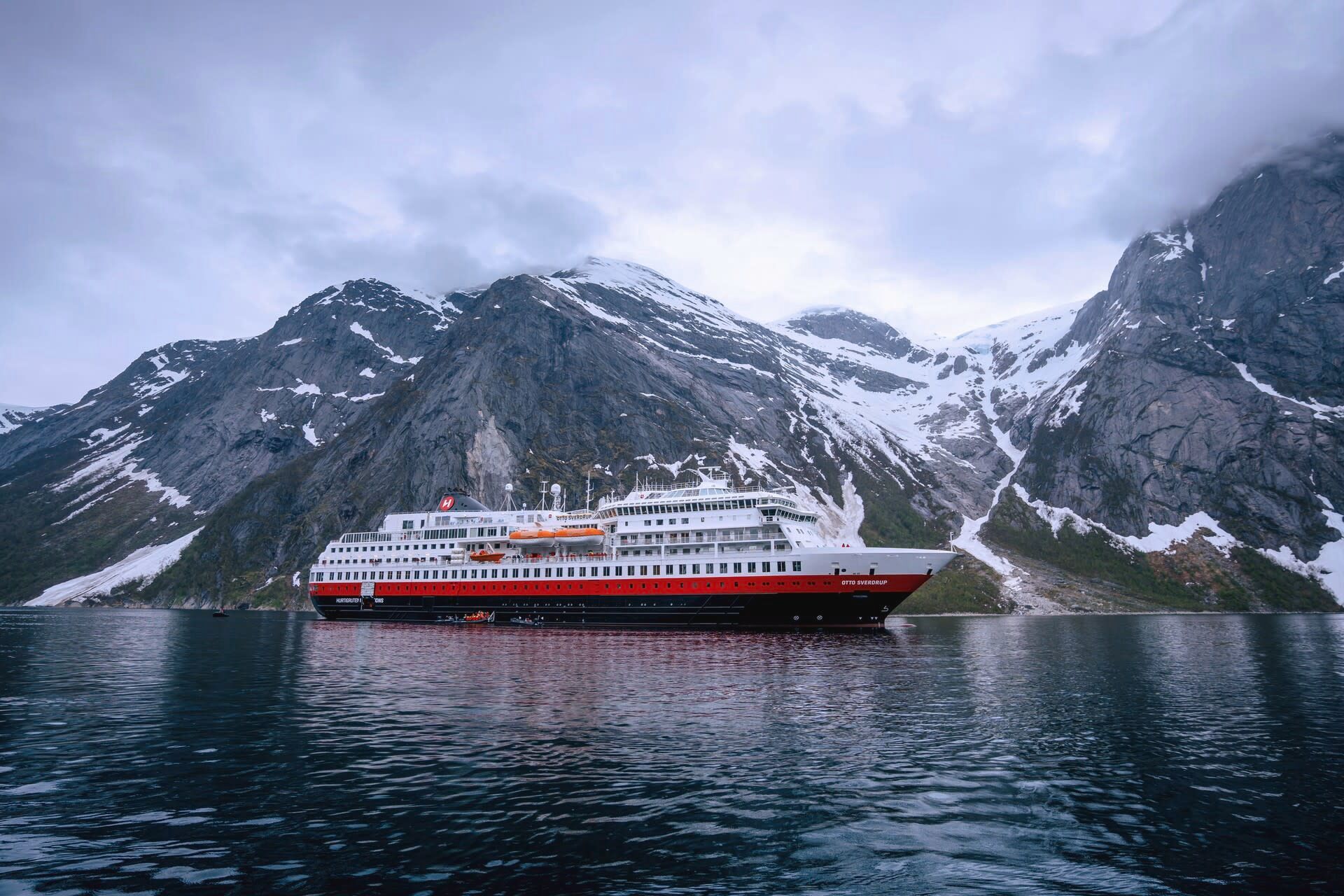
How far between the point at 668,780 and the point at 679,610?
218ft

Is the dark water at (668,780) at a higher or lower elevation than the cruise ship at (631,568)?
lower

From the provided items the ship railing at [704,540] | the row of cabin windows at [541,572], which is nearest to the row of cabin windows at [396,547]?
the row of cabin windows at [541,572]

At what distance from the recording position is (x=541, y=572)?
319ft

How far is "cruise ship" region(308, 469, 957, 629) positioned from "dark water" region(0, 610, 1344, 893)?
110 feet

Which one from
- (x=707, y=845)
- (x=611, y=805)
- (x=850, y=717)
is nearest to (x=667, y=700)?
(x=850, y=717)

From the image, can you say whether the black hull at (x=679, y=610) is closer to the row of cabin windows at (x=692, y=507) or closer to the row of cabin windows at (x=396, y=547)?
the row of cabin windows at (x=396, y=547)

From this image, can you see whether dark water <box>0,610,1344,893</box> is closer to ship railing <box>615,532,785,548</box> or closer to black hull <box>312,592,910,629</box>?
black hull <box>312,592,910,629</box>

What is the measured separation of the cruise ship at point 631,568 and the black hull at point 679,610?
142 millimetres

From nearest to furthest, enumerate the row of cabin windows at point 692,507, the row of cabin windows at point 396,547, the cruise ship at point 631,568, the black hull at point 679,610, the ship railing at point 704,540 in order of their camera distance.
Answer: the cruise ship at point 631,568 → the black hull at point 679,610 → the ship railing at point 704,540 → the row of cabin windows at point 692,507 → the row of cabin windows at point 396,547

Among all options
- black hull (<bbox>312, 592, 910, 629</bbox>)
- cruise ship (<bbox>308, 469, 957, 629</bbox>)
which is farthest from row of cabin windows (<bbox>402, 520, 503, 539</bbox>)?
black hull (<bbox>312, 592, 910, 629</bbox>)

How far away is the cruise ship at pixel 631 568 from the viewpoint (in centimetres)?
8306

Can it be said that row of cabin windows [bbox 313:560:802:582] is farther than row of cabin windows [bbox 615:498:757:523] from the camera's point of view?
No

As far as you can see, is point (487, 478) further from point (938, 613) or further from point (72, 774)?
point (72, 774)

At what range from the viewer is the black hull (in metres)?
83.7
